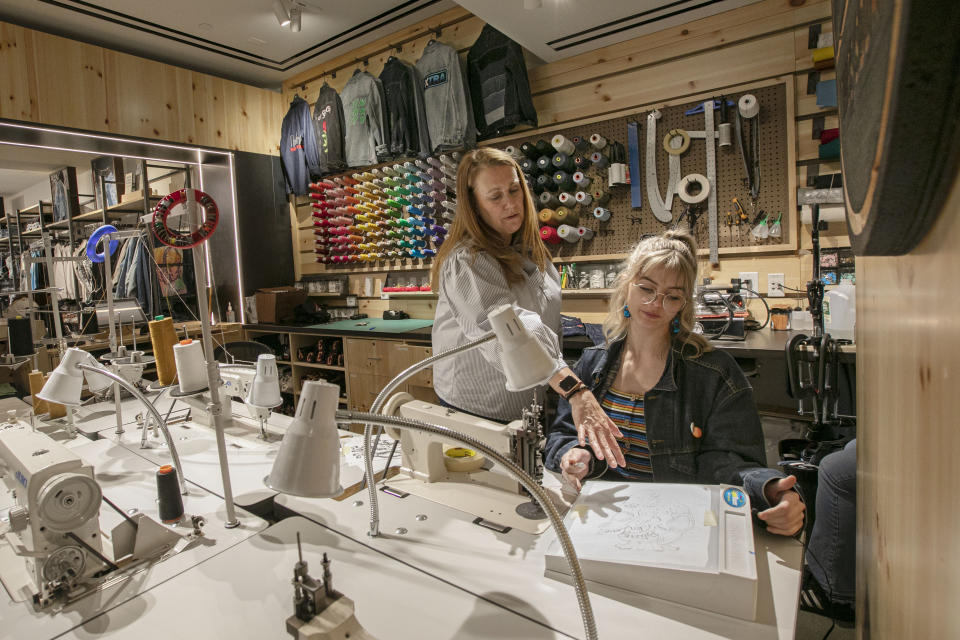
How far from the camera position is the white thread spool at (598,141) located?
3.28 metres

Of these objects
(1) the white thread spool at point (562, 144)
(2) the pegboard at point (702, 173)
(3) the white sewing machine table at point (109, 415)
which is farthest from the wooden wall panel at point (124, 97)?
(1) the white thread spool at point (562, 144)

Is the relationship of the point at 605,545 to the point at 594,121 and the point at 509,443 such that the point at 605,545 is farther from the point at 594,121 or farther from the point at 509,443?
the point at 594,121

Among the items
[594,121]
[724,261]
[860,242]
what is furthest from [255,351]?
[860,242]

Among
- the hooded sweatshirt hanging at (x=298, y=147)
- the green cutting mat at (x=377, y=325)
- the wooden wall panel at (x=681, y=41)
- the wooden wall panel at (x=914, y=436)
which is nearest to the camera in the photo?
the wooden wall panel at (x=914, y=436)

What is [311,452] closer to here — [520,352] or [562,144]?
[520,352]

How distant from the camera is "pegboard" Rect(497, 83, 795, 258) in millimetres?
2840

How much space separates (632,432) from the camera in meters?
1.52

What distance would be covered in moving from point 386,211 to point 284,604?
3.78 metres

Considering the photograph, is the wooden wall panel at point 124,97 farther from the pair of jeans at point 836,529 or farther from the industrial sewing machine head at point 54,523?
the pair of jeans at point 836,529

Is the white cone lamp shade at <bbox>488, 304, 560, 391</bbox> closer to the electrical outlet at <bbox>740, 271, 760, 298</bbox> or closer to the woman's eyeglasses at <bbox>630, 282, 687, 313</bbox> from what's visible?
the woman's eyeglasses at <bbox>630, 282, 687, 313</bbox>

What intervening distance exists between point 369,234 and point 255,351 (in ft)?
5.22

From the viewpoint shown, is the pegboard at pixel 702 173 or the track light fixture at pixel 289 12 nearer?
the pegboard at pixel 702 173

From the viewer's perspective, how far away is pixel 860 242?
37 centimetres

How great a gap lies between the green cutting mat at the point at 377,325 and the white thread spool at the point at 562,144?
1.59m
